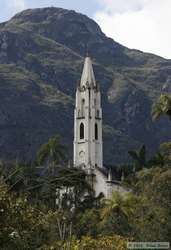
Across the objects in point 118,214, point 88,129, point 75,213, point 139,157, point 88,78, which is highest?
point 88,78

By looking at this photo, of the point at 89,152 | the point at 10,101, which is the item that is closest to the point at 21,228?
the point at 89,152

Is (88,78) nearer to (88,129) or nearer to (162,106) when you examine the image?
(88,129)

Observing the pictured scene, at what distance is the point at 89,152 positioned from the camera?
8812 cm

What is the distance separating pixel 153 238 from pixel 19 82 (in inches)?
6057

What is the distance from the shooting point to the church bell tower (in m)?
88.4

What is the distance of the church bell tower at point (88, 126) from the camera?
88.4m

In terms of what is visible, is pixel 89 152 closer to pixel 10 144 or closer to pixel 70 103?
pixel 10 144

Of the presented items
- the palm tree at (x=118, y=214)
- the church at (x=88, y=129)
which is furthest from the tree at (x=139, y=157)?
the palm tree at (x=118, y=214)

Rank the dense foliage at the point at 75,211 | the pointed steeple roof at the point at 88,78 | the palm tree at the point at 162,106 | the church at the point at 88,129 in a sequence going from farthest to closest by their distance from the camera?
1. the pointed steeple roof at the point at 88,78
2. the church at the point at 88,129
3. the palm tree at the point at 162,106
4. the dense foliage at the point at 75,211

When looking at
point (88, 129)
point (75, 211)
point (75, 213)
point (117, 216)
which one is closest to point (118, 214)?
point (117, 216)

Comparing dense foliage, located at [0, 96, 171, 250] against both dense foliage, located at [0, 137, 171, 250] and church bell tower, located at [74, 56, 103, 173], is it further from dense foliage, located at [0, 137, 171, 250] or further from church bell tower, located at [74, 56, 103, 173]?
church bell tower, located at [74, 56, 103, 173]

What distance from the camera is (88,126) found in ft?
293

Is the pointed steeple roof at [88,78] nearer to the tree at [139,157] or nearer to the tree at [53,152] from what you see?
the tree at [139,157]

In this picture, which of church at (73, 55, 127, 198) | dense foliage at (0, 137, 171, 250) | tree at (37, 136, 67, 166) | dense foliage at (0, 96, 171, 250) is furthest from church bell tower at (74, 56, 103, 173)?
tree at (37, 136, 67, 166)
